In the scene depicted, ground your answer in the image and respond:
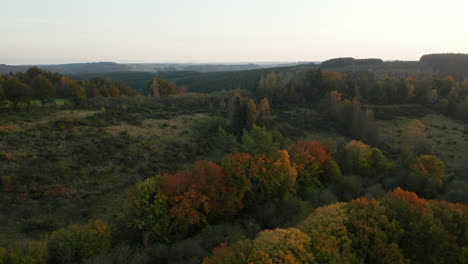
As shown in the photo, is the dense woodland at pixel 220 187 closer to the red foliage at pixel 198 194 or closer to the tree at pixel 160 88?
the red foliage at pixel 198 194

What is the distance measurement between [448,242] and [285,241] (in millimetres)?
10057

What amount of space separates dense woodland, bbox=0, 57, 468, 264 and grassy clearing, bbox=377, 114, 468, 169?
0.42 m

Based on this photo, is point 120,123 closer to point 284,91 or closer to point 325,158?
point 325,158

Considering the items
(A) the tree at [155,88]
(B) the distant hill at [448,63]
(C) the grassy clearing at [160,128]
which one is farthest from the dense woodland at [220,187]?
(B) the distant hill at [448,63]

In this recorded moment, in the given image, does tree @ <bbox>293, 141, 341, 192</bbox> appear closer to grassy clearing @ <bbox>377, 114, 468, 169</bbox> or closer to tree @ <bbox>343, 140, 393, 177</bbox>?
tree @ <bbox>343, 140, 393, 177</bbox>

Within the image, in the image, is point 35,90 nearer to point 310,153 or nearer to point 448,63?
point 310,153

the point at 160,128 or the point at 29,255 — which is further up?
the point at 29,255

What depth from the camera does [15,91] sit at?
49.6 m

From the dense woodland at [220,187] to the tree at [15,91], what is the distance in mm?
188

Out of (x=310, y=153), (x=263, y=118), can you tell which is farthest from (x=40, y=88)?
(x=310, y=153)

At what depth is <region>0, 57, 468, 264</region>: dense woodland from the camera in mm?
15263

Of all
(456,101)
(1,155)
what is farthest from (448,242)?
(456,101)

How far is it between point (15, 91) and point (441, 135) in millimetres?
88742

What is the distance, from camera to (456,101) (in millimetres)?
77375
